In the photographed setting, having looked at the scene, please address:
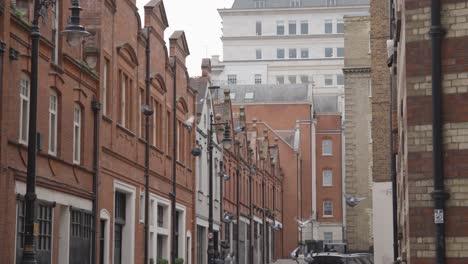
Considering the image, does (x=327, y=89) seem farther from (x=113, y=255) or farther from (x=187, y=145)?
(x=113, y=255)

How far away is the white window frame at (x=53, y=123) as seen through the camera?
Result: 2644cm

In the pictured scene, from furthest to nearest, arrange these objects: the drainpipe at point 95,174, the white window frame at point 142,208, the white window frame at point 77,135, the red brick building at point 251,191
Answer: the red brick building at point 251,191
the white window frame at point 142,208
the drainpipe at point 95,174
the white window frame at point 77,135

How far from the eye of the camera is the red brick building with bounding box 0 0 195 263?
23.2 meters

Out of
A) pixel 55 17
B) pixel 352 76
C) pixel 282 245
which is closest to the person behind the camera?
pixel 55 17

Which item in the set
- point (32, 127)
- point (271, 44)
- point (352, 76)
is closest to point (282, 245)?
point (352, 76)

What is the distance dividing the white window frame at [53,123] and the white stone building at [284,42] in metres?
102

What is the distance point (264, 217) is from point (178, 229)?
32.4 metres

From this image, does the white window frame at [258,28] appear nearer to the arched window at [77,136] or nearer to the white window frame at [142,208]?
the white window frame at [142,208]

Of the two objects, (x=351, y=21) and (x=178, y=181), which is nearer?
(x=178, y=181)

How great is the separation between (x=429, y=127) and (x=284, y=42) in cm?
12247

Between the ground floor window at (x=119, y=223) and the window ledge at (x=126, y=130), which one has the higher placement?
the window ledge at (x=126, y=130)

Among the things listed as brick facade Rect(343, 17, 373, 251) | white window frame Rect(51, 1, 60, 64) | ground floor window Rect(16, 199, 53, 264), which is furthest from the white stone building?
ground floor window Rect(16, 199, 53, 264)

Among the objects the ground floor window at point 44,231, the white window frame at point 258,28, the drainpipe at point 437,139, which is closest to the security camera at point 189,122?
the ground floor window at point 44,231

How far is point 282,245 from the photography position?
89375 millimetres
